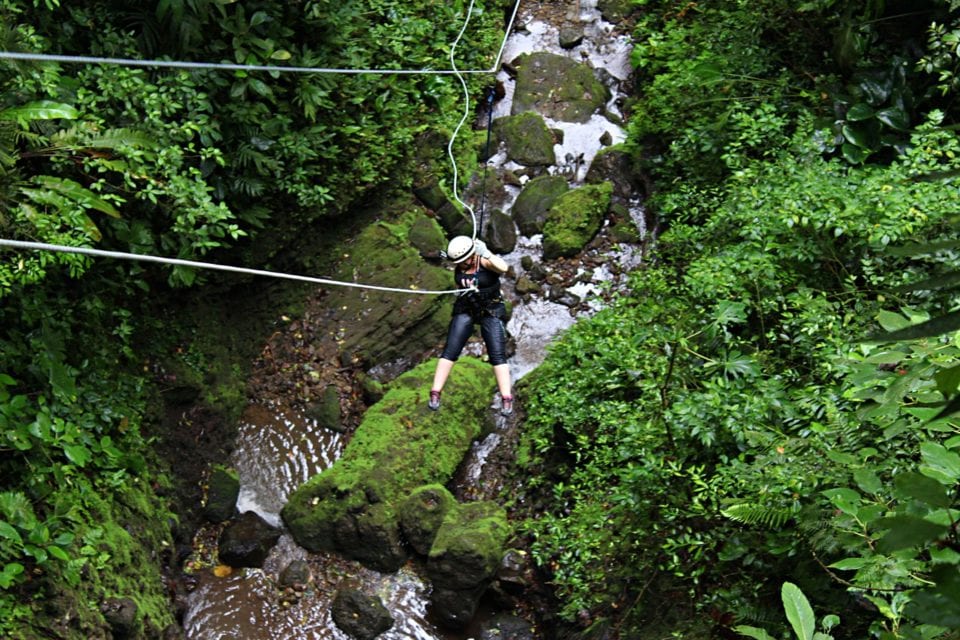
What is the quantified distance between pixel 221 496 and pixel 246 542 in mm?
623

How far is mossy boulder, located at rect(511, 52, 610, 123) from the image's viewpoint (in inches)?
468

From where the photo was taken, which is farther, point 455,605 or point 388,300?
point 388,300

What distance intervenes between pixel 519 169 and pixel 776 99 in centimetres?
386

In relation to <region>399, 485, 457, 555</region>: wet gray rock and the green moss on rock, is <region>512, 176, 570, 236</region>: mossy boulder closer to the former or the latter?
<region>399, 485, 457, 555</region>: wet gray rock

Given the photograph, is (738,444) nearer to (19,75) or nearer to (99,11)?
(19,75)

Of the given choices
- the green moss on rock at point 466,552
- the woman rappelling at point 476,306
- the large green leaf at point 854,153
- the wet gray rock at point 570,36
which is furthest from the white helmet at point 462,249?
the wet gray rock at point 570,36

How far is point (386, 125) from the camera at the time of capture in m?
9.73

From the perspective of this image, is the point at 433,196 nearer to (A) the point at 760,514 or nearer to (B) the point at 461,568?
(B) the point at 461,568

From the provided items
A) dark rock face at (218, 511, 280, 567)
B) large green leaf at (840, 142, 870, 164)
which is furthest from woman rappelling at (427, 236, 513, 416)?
large green leaf at (840, 142, 870, 164)

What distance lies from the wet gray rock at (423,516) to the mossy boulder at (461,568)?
21 cm

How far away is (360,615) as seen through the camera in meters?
6.86

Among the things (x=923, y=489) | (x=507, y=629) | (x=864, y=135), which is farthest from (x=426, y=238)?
(x=923, y=489)

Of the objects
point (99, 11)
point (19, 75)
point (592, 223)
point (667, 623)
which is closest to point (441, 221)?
point (592, 223)

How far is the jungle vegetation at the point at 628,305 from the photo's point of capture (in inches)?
180
